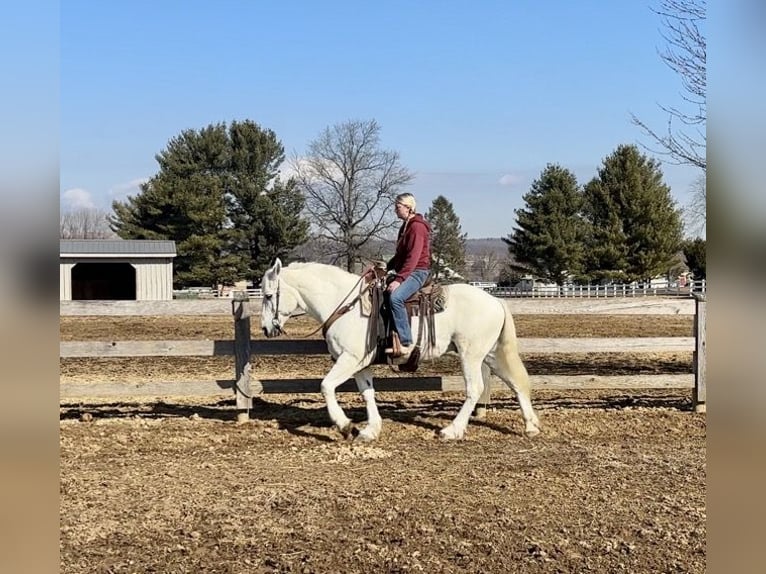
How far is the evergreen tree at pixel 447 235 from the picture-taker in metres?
70.2

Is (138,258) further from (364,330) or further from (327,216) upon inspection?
(364,330)

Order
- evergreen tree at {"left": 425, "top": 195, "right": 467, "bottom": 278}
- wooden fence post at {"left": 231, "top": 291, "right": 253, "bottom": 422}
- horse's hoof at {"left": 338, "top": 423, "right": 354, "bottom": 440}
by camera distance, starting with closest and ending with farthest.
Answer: horse's hoof at {"left": 338, "top": 423, "right": 354, "bottom": 440}
wooden fence post at {"left": 231, "top": 291, "right": 253, "bottom": 422}
evergreen tree at {"left": 425, "top": 195, "right": 467, "bottom": 278}

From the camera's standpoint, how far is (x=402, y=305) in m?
7.03

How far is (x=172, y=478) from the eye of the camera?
227 inches

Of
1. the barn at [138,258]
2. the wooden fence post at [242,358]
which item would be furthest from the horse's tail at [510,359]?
the barn at [138,258]

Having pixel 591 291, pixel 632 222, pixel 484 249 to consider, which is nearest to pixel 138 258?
pixel 591 291

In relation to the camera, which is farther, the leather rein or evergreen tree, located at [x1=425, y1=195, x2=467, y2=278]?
evergreen tree, located at [x1=425, y1=195, x2=467, y2=278]

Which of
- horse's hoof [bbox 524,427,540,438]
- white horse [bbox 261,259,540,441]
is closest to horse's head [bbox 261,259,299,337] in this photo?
white horse [bbox 261,259,540,441]

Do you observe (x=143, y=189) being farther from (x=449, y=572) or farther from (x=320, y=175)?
(x=449, y=572)

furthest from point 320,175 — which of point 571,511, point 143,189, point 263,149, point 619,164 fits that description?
point 571,511

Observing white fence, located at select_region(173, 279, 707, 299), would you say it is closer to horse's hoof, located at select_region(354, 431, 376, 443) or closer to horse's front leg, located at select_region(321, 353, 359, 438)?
horse's front leg, located at select_region(321, 353, 359, 438)

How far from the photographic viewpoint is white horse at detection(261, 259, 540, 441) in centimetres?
712

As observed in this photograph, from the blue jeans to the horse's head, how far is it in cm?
113
